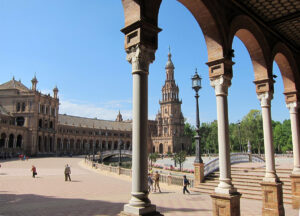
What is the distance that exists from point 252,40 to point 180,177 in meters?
12.1

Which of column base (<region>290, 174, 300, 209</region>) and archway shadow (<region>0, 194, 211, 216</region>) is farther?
column base (<region>290, 174, 300, 209</region>)

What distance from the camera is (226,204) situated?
22.4 ft

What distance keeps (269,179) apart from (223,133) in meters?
3.25

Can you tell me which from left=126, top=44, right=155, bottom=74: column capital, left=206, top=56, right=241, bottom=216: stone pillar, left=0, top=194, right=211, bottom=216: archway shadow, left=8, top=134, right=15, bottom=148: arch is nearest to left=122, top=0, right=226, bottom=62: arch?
left=206, top=56, right=241, bottom=216: stone pillar

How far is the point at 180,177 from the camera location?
18641 millimetres

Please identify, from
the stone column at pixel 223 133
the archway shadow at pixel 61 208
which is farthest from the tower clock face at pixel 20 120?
the stone column at pixel 223 133

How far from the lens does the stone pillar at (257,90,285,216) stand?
8.61 m

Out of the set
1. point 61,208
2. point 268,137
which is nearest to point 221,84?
point 268,137

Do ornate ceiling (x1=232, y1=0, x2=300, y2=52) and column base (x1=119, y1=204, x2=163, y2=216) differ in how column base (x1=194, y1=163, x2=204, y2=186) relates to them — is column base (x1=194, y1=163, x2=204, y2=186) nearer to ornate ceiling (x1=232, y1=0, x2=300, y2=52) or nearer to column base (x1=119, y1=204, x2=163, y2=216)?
ornate ceiling (x1=232, y1=0, x2=300, y2=52)

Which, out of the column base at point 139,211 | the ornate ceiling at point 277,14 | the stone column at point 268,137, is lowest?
the column base at point 139,211

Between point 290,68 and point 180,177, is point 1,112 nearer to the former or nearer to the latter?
point 180,177

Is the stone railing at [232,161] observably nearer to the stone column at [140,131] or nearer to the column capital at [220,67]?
the column capital at [220,67]

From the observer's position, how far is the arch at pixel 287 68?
11320 millimetres

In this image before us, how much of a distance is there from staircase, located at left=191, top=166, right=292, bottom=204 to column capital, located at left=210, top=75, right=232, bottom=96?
6.95 meters
